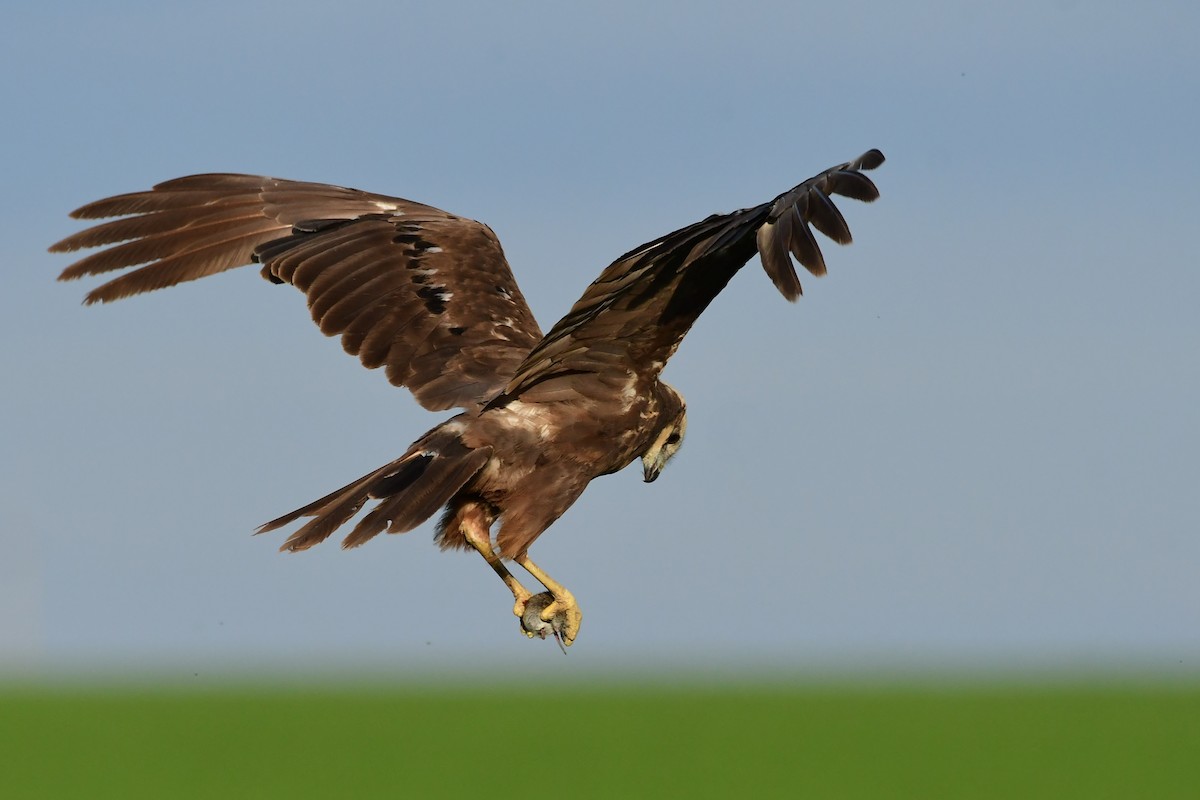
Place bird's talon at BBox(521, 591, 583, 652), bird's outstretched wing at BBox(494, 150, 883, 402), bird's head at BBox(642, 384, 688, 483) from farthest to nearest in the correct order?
1. bird's head at BBox(642, 384, 688, 483)
2. bird's talon at BBox(521, 591, 583, 652)
3. bird's outstretched wing at BBox(494, 150, 883, 402)

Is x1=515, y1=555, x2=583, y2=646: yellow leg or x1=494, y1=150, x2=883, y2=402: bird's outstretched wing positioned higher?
x1=494, y1=150, x2=883, y2=402: bird's outstretched wing

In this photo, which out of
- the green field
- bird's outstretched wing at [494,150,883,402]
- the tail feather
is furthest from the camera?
the green field

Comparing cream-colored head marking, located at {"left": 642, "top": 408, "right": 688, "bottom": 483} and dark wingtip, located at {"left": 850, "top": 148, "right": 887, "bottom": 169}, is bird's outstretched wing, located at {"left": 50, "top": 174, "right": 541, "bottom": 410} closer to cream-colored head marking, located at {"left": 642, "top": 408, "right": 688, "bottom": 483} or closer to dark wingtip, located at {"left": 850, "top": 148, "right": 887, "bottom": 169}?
cream-colored head marking, located at {"left": 642, "top": 408, "right": 688, "bottom": 483}

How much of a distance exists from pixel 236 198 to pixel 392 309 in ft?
4.02

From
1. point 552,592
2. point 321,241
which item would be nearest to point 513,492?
point 552,592

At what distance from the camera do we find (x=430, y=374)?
959 cm

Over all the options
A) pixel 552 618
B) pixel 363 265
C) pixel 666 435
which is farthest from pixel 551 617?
pixel 363 265

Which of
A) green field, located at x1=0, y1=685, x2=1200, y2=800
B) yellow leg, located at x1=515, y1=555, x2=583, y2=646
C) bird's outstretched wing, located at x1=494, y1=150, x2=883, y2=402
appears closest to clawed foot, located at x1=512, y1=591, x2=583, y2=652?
yellow leg, located at x1=515, y1=555, x2=583, y2=646

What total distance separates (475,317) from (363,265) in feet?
2.07

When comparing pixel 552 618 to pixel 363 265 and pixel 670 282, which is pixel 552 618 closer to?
pixel 670 282

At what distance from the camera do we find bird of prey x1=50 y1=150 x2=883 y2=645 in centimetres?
Result: 787

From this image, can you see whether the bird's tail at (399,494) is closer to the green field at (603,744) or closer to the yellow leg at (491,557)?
the yellow leg at (491,557)

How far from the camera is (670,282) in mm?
8234

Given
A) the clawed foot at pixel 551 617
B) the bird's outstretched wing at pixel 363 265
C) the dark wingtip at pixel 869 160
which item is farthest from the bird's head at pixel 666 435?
the dark wingtip at pixel 869 160
